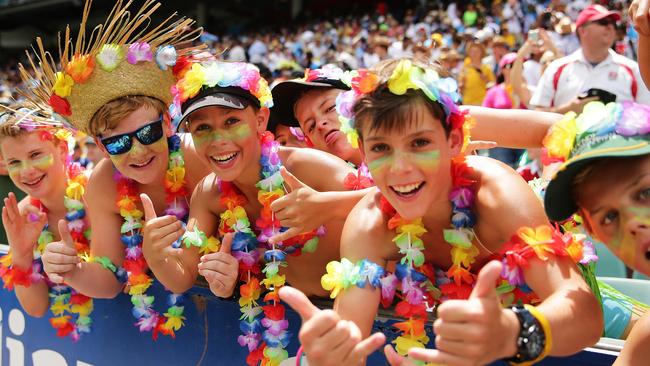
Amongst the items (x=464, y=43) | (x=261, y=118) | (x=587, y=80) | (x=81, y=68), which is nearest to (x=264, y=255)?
(x=261, y=118)

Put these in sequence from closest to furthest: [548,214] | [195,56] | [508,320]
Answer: [508,320], [548,214], [195,56]

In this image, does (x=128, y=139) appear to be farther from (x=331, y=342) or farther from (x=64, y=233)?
(x=331, y=342)

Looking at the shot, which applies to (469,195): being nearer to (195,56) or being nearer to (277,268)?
(277,268)

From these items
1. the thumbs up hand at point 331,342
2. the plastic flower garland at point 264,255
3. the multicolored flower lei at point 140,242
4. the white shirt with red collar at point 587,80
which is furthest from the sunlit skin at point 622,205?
the white shirt with red collar at point 587,80

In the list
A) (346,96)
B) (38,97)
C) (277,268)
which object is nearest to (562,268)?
(346,96)

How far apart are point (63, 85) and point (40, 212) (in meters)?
0.81

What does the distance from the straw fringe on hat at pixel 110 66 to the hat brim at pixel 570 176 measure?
1.89m

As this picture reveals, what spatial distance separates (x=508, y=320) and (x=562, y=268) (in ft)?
1.18

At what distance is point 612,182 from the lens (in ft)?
4.99

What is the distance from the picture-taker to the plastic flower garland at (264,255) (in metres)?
2.44

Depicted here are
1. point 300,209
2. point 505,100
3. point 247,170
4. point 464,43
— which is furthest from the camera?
point 464,43

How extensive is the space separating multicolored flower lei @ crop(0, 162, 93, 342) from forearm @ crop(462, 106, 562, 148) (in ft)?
6.84

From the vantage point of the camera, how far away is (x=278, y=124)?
11.7 ft

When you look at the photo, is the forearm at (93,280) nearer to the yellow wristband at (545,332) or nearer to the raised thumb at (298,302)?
the raised thumb at (298,302)
